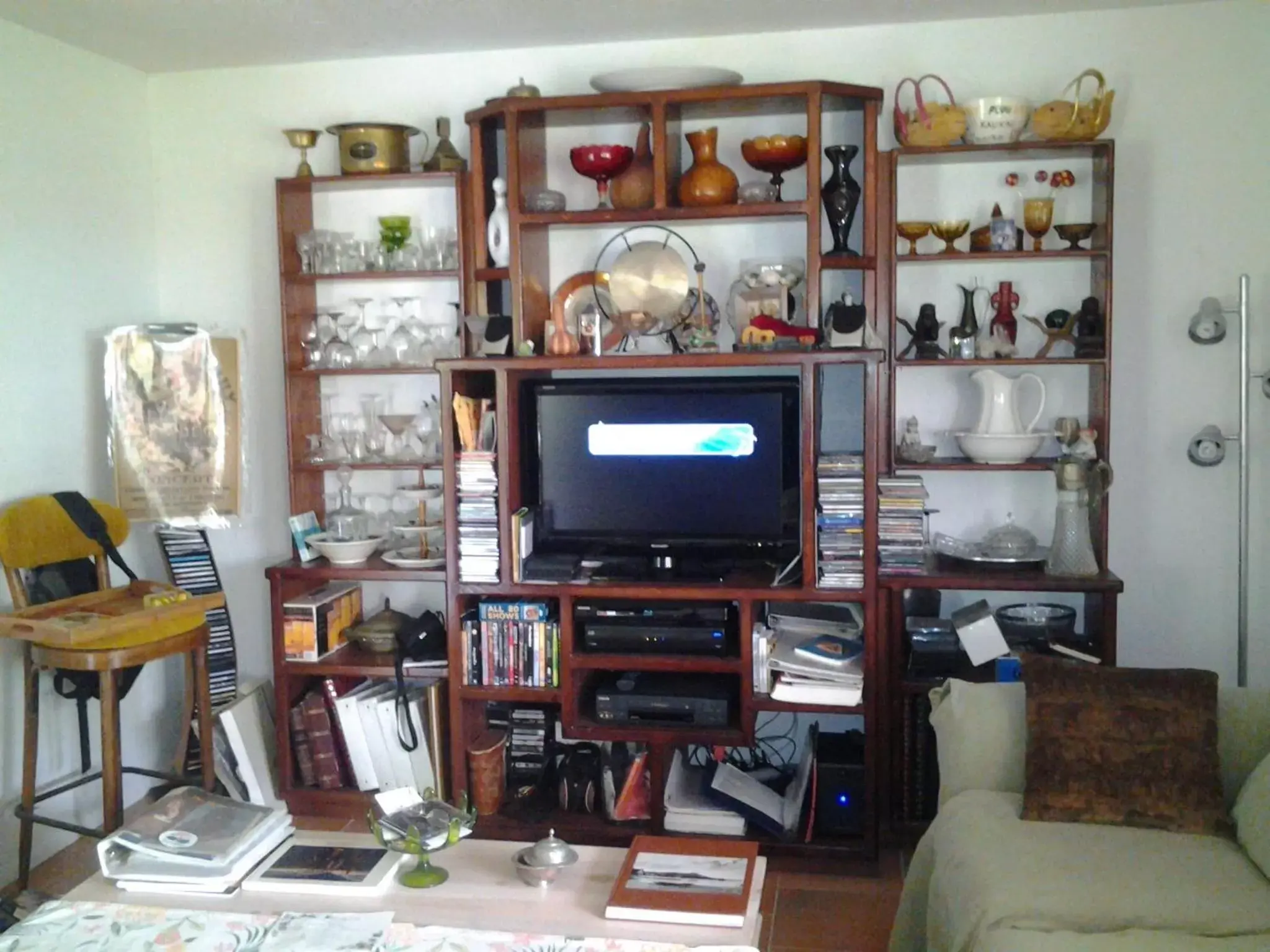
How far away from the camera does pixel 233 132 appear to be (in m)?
3.54

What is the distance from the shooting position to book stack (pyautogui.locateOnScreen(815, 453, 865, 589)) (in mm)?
2871

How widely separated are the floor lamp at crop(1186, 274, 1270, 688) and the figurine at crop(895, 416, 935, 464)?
75cm

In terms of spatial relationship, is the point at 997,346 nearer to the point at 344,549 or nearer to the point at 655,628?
the point at 655,628

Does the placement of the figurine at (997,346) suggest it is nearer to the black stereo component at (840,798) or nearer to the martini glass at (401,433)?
the black stereo component at (840,798)

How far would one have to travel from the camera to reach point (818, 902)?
278cm

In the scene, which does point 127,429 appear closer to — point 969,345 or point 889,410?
point 889,410

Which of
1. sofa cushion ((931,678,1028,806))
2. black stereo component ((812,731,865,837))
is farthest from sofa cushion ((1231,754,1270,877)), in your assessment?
black stereo component ((812,731,865,837))

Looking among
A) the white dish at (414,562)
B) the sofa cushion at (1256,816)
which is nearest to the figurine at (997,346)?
the sofa cushion at (1256,816)

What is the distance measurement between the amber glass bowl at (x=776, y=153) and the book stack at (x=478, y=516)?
1096 mm

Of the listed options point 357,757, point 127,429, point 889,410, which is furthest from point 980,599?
point 127,429

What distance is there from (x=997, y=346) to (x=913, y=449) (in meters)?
0.37


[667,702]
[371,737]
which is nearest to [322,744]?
[371,737]

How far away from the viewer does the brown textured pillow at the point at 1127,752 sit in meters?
2.16

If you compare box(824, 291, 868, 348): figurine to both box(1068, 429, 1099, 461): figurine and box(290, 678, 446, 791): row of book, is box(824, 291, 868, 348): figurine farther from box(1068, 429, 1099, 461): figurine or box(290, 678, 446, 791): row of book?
box(290, 678, 446, 791): row of book
